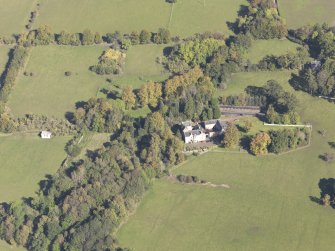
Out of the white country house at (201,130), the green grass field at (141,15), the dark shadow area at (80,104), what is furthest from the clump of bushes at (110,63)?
the white country house at (201,130)

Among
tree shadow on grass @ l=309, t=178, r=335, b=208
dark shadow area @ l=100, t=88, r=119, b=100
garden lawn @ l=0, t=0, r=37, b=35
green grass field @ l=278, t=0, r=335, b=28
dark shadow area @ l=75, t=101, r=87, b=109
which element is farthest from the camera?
garden lawn @ l=0, t=0, r=37, b=35

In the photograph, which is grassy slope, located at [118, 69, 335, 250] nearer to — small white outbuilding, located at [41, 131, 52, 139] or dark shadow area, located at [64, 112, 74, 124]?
small white outbuilding, located at [41, 131, 52, 139]

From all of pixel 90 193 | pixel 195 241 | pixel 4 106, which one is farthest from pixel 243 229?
pixel 4 106

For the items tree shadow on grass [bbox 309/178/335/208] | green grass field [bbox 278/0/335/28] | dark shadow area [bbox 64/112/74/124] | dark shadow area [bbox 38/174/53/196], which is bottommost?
dark shadow area [bbox 38/174/53/196]

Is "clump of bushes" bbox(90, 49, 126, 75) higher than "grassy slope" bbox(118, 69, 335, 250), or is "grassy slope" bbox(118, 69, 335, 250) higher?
"clump of bushes" bbox(90, 49, 126, 75)

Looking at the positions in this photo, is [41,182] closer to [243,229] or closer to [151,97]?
[151,97]

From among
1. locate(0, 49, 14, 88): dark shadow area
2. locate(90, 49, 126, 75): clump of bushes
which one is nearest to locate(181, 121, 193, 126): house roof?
locate(90, 49, 126, 75): clump of bushes
